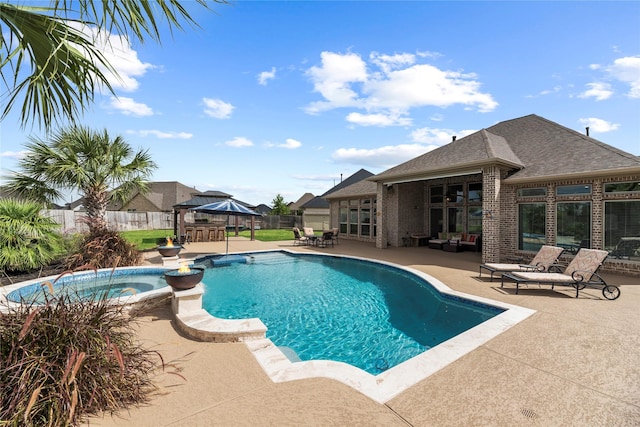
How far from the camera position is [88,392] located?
8.62 ft

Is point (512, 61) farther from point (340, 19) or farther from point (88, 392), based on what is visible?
point (88, 392)

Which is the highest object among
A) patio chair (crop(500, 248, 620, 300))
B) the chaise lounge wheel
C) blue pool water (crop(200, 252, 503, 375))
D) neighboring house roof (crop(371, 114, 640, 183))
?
neighboring house roof (crop(371, 114, 640, 183))

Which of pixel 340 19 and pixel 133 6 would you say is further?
pixel 340 19

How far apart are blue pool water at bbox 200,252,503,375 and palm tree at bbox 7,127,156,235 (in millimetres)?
5699

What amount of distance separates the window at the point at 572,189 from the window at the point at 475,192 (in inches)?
187

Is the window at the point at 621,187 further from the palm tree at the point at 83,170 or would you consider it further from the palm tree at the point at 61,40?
the palm tree at the point at 83,170

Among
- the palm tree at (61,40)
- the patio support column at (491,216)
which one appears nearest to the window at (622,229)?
the patio support column at (491,216)

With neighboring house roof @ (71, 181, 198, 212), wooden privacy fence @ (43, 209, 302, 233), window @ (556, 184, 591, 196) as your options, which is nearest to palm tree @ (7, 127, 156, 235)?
wooden privacy fence @ (43, 209, 302, 233)

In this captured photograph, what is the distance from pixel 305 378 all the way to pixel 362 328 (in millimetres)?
2863

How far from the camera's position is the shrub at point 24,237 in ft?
27.3

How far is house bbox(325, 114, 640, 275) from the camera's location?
360 inches

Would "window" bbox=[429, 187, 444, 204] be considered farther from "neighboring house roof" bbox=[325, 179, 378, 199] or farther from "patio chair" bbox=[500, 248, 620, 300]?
"patio chair" bbox=[500, 248, 620, 300]

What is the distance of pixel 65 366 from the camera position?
2.45 meters

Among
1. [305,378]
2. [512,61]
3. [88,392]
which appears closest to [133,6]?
[88,392]
